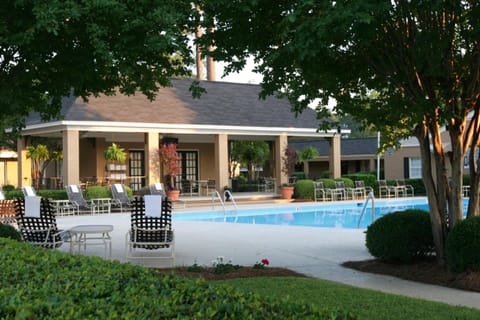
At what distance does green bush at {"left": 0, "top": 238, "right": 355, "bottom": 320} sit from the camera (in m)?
2.97

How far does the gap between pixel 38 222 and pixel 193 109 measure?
17.9 meters

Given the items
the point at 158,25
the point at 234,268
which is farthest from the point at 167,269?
the point at 158,25

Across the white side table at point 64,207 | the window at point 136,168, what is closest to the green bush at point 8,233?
the white side table at point 64,207

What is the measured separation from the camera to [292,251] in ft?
37.7

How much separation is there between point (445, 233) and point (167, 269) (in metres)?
4.46

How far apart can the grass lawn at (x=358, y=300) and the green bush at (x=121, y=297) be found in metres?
1.79

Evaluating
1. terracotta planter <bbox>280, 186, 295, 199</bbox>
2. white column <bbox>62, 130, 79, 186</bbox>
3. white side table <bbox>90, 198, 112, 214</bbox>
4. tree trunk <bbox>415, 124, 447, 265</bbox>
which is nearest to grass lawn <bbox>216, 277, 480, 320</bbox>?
tree trunk <bbox>415, 124, 447, 265</bbox>

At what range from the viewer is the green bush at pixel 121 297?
9.74ft

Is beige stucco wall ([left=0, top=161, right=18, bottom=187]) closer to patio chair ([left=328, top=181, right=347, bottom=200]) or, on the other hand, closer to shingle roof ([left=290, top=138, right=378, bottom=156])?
patio chair ([left=328, top=181, right=347, bottom=200])

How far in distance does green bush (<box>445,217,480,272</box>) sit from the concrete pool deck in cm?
42

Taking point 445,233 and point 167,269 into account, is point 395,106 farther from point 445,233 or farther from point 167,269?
point 167,269

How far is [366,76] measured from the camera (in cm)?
987

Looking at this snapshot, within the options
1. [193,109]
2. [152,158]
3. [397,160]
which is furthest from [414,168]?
[152,158]

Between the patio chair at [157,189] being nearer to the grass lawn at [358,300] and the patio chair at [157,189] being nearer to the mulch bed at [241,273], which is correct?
the mulch bed at [241,273]
